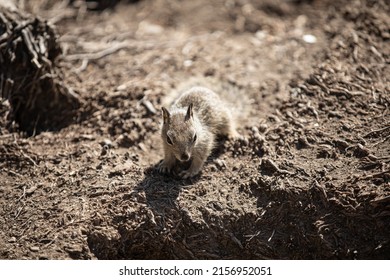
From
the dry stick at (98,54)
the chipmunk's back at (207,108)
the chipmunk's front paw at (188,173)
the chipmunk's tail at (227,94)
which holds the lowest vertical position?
the chipmunk's front paw at (188,173)

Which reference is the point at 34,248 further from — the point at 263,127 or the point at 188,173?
the point at 263,127

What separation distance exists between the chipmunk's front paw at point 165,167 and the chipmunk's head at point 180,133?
0.22 m

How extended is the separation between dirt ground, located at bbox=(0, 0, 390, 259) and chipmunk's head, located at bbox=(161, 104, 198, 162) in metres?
0.34

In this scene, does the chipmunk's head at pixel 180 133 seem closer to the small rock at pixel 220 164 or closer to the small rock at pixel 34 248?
the small rock at pixel 220 164

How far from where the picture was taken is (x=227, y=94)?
5.49 metres

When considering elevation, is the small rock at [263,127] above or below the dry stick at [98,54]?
below

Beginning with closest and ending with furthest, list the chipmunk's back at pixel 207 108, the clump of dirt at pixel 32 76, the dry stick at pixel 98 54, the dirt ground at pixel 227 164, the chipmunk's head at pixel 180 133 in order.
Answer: the dirt ground at pixel 227 164
the chipmunk's head at pixel 180 133
the chipmunk's back at pixel 207 108
the clump of dirt at pixel 32 76
the dry stick at pixel 98 54

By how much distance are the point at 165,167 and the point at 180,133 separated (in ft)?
1.56

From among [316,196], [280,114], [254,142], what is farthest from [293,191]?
[280,114]

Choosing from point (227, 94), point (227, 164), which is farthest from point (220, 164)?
point (227, 94)

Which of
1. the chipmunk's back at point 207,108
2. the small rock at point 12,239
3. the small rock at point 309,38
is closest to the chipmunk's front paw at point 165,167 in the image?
the chipmunk's back at point 207,108

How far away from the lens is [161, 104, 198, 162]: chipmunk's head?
432 centimetres

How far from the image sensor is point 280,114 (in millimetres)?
5004

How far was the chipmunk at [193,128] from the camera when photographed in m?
4.35
